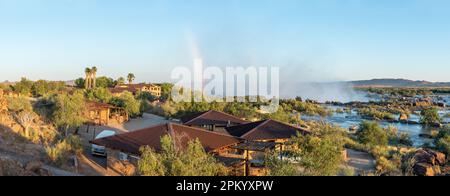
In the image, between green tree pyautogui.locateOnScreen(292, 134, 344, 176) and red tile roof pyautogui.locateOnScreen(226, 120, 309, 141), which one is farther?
red tile roof pyautogui.locateOnScreen(226, 120, 309, 141)

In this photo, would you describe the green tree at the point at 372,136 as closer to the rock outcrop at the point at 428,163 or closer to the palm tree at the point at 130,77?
the rock outcrop at the point at 428,163

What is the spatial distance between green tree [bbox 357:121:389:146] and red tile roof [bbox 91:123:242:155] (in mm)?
8778

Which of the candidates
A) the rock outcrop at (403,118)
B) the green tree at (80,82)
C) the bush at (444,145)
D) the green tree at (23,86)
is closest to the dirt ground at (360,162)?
the bush at (444,145)

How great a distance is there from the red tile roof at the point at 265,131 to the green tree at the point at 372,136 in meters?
5.11

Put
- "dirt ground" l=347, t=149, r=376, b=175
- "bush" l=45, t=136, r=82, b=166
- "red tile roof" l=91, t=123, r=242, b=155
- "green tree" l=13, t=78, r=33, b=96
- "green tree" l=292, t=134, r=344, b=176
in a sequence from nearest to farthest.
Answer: "green tree" l=292, t=134, r=344, b=176, "bush" l=45, t=136, r=82, b=166, "red tile roof" l=91, t=123, r=242, b=155, "dirt ground" l=347, t=149, r=376, b=175, "green tree" l=13, t=78, r=33, b=96

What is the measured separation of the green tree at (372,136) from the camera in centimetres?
2108

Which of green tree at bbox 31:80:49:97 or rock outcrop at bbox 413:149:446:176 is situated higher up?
green tree at bbox 31:80:49:97

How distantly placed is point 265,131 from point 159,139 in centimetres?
590

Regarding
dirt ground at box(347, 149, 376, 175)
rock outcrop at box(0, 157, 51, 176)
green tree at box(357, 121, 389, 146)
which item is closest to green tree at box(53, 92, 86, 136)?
rock outcrop at box(0, 157, 51, 176)

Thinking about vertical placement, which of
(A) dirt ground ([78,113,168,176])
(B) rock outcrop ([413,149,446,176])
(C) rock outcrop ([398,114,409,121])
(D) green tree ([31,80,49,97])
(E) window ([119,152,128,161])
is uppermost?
(D) green tree ([31,80,49,97])

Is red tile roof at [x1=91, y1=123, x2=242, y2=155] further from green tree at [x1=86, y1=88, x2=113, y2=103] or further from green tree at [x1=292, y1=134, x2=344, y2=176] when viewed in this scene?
green tree at [x1=86, y1=88, x2=113, y2=103]

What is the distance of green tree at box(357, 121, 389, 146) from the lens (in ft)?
69.2
